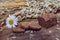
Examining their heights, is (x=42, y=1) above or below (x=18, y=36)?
above

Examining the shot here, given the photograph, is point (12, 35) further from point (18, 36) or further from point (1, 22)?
point (1, 22)

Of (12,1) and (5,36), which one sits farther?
(12,1)

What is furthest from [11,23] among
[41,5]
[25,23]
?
[41,5]

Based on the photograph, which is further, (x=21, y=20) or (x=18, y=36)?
(x=21, y=20)

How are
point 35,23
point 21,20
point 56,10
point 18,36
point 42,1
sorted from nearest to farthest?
point 18,36 → point 35,23 → point 21,20 → point 56,10 → point 42,1

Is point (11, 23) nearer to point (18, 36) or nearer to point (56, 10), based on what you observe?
point (18, 36)

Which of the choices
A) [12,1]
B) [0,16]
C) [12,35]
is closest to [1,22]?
[0,16]

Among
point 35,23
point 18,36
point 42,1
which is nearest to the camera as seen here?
point 18,36

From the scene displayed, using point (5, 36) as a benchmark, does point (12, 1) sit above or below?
above

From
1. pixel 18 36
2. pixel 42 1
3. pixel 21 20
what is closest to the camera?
pixel 18 36
